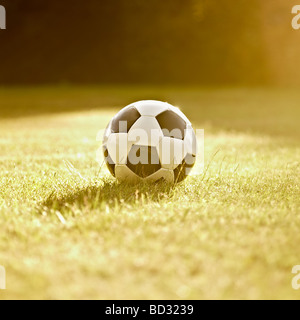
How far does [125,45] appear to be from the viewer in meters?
13.1

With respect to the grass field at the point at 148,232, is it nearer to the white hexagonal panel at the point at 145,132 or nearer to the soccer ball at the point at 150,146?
the soccer ball at the point at 150,146

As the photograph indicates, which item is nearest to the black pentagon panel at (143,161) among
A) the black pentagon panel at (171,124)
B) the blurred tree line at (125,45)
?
the black pentagon panel at (171,124)

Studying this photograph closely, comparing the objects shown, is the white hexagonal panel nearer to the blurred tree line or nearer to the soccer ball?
the soccer ball

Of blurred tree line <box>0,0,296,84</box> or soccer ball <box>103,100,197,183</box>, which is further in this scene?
blurred tree line <box>0,0,296,84</box>

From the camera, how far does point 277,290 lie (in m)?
1.05

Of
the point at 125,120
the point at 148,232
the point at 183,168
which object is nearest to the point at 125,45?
the point at 125,120

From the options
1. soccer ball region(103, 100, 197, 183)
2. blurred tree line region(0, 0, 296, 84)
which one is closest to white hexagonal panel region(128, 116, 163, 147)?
soccer ball region(103, 100, 197, 183)

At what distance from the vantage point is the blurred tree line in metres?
12.9

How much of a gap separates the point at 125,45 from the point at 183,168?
461 inches

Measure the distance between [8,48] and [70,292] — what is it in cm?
1339

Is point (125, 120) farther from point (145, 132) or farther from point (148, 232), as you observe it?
point (148, 232)

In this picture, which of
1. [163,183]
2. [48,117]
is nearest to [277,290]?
[163,183]

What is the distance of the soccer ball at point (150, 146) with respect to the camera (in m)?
1.96

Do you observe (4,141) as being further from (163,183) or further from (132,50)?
(132,50)
